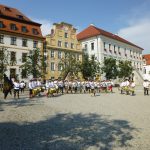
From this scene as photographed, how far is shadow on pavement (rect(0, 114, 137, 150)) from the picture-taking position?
6637mm

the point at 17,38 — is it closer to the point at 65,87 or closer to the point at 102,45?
the point at 65,87

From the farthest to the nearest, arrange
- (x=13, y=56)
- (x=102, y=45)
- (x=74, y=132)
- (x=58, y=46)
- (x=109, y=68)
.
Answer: (x=102, y=45), (x=109, y=68), (x=58, y=46), (x=13, y=56), (x=74, y=132)

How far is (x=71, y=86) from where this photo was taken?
28.3 meters

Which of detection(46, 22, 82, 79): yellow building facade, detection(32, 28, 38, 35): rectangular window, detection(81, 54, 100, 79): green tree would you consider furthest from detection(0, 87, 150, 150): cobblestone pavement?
detection(32, 28, 38, 35): rectangular window

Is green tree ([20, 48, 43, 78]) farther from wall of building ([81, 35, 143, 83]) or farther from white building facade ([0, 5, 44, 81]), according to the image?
wall of building ([81, 35, 143, 83])

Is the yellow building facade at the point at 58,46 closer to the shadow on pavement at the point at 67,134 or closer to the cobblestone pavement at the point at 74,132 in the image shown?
the cobblestone pavement at the point at 74,132

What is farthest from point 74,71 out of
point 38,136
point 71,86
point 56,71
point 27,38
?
point 38,136

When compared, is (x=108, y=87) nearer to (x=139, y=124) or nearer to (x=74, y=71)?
(x=74, y=71)

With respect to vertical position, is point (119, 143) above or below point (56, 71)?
below

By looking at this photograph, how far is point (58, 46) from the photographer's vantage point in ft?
161

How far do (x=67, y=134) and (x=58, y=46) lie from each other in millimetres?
42000

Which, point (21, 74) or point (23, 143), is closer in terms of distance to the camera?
point (23, 143)

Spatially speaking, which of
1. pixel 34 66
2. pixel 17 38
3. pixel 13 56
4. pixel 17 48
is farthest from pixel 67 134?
pixel 17 38

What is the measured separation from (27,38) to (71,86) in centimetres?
2021
